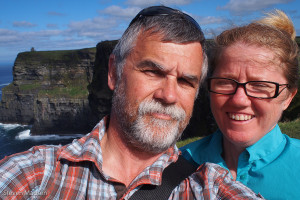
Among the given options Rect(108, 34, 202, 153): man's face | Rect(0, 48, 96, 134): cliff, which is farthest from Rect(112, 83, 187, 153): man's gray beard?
Rect(0, 48, 96, 134): cliff

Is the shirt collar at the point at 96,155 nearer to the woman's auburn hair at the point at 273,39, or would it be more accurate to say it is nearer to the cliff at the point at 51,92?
the woman's auburn hair at the point at 273,39

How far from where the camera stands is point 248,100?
277 cm

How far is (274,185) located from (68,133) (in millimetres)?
86906

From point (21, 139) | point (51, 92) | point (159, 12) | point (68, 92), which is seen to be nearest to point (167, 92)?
point (159, 12)

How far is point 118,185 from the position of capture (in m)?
2.47

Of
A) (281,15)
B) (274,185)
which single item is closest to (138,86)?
(274,185)

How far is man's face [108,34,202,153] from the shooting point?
103 inches

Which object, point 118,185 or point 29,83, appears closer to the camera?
point 118,185

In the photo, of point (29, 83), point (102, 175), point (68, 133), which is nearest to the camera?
point (102, 175)

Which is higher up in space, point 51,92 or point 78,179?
point 78,179

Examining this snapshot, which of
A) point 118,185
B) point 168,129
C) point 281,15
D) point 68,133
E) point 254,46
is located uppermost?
point 281,15

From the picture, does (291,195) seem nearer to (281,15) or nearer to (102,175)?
(102,175)

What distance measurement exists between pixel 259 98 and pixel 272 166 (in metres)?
0.72

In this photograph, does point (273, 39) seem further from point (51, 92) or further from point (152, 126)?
point (51, 92)
